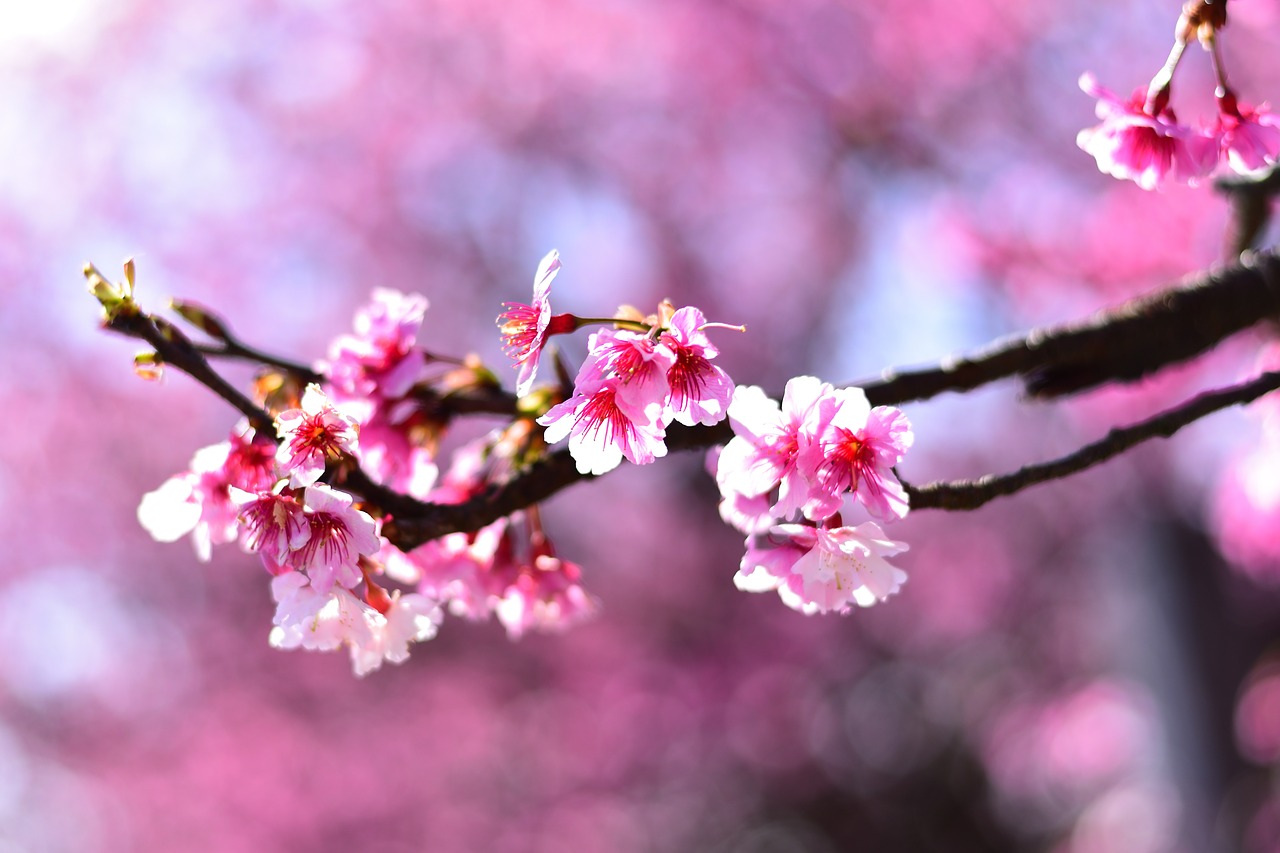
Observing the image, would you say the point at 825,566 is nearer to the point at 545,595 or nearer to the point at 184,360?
the point at 545,595

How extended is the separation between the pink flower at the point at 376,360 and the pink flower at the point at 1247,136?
93 centimetres

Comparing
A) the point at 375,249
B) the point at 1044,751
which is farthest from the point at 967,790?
the point at 375,249

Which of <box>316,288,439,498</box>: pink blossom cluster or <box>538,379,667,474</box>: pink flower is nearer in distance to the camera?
<box>538,379,667,474</box>: pink flower

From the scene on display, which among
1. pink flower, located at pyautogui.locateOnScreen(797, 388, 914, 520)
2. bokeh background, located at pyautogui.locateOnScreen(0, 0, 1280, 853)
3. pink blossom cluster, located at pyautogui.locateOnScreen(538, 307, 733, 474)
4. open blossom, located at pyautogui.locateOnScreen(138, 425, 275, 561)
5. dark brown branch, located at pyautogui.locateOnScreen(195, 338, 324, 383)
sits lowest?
pink flower, located at pyautogui.locateOnScreen(797, 388, 914, 520)

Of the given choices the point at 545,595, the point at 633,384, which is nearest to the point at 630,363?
the point at 633,384

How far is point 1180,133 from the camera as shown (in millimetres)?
1135

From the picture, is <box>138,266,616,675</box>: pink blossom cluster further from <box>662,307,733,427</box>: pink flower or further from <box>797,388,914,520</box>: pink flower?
<box>797,388,914,520</box>: pink flower

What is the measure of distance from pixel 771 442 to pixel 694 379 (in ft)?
0.32

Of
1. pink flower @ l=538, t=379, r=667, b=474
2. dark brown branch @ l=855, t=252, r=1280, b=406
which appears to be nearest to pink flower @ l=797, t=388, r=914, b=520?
pink flower @ l=538, t=379, r=667, b=474

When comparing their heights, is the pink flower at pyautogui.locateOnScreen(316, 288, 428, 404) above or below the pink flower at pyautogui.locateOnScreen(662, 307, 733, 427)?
above

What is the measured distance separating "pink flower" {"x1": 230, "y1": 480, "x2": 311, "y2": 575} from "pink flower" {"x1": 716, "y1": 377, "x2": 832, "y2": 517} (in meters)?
0.40

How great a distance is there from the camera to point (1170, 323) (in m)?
1.39

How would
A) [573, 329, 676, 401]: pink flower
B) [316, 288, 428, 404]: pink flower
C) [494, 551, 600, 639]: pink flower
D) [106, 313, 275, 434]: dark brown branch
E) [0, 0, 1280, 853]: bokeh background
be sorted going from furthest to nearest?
1. [0, 0, 1280, 853]: bokeh background
2. [494, 551, 600, 639]: pink flower
3. [316, 288, 428, 404]: pink flower
4. [106, 313, 275, 434]: dark brown branch
5. [573, 329, 676, 401]: pink flower

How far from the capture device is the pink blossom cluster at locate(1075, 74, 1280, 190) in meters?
1.10
